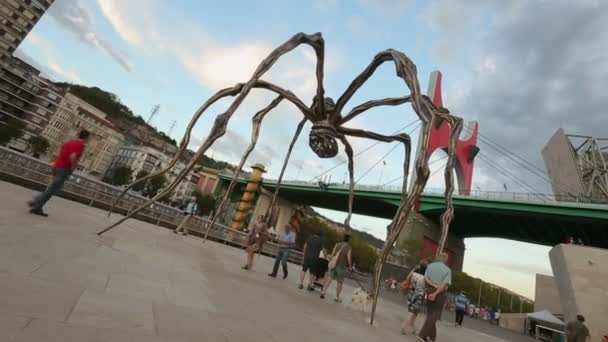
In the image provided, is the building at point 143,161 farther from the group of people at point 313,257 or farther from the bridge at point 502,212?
the group of people at point 313,257

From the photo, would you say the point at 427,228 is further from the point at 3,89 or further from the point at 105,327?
the point at 3,89

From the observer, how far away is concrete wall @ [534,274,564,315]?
3274cm

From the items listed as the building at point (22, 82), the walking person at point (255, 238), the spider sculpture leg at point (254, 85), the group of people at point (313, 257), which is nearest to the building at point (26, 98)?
the building at point (22, 82)

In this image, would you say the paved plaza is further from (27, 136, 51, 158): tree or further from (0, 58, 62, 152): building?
(27, 136, 51, 158): tree

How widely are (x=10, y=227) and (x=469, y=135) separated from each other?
51618mm

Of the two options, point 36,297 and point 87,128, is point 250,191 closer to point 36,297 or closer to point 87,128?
point 36,297

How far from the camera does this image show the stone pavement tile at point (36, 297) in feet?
5.74

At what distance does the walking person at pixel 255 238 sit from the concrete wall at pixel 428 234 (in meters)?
23.9


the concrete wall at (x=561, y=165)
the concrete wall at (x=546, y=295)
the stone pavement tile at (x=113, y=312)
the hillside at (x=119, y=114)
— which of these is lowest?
the stone pavement tile at (x=113, y=312)

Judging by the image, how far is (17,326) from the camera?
5.05 ft

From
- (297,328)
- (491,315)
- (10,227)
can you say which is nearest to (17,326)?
(297,328)

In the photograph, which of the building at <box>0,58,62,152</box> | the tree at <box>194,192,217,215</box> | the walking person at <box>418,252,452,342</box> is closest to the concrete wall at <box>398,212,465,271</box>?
the walking person at <box>418,252,452,342</box>

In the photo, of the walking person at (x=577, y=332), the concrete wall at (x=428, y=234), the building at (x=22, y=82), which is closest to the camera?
the walking person at (x=577, y=332)

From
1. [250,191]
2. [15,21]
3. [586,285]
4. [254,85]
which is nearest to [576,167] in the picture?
[586,285]
